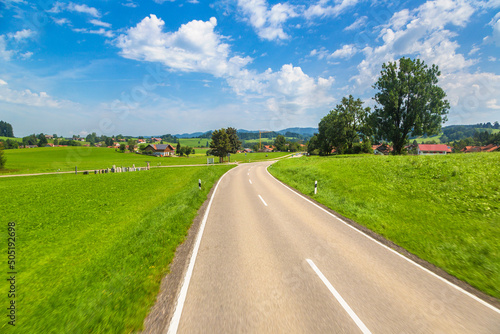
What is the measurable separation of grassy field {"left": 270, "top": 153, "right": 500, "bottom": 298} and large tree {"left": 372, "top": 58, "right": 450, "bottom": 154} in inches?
756

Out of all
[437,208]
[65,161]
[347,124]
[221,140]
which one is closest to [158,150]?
[65,161]

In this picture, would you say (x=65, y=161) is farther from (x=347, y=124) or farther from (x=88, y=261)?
(x=347, y=124)

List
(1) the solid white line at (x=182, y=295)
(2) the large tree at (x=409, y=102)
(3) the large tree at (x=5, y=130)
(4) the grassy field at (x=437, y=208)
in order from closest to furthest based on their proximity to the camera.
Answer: (1) the solid white line at (x=182, y=295), (4) the grassy field at (x=437, y=208), (2) the large tree at (x=409, y=102), (3) the large tree at (x=5, y=130)

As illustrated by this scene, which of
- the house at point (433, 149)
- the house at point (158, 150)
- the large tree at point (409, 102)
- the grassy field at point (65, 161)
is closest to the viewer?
the large tree at point (409, 102)

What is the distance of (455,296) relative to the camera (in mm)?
4293

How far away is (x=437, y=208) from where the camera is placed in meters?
9.12

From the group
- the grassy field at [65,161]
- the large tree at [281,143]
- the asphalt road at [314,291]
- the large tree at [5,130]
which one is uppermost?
the large tree at [5,130]

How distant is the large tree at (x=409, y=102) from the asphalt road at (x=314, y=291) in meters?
32.1

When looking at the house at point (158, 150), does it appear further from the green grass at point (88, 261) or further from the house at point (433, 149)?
the house at point (433, 149)

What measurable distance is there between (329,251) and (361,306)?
2.26 metres

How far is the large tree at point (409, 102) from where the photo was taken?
28484 millimetres

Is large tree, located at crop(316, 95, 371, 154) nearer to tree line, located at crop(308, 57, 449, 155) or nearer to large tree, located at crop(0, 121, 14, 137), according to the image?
tree line, located at crop(308, 57, 449, 155)

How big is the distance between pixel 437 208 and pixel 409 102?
28.7m

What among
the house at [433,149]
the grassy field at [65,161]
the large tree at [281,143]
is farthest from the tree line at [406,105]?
the large tree at [281,143]
